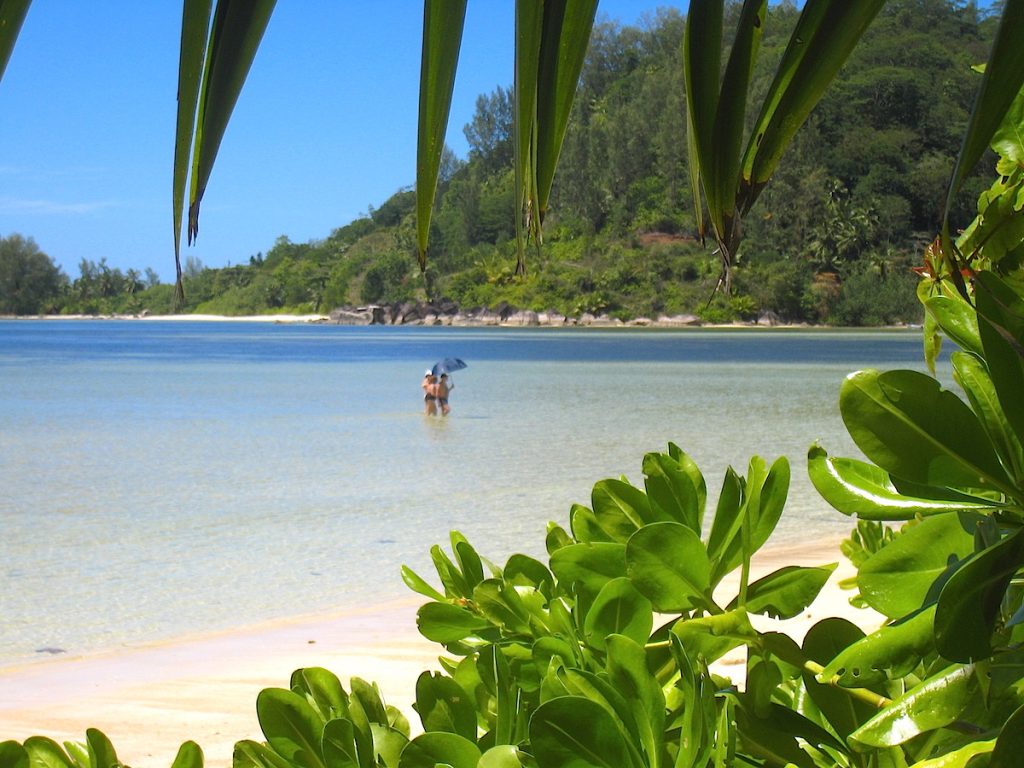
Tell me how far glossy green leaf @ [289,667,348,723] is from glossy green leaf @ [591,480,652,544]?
195 millimetres

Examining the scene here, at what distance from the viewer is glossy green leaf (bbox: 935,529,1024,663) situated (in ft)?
1.24

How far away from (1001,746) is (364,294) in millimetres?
83725

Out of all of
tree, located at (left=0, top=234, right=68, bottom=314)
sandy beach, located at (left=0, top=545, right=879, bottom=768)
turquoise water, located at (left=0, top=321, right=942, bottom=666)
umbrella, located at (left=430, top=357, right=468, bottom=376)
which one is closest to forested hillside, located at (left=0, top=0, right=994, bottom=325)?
tree, located at (left=0, top=234, right=68, bottom=314)

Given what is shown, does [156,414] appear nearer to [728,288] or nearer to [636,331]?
[728,288]

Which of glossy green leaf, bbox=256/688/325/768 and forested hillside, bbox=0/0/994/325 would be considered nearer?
glossy green leaf, bbox=256/688/325/768

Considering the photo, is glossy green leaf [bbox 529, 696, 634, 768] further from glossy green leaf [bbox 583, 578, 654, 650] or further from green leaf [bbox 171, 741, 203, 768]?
green leaf [bbox 171, 741, 203, 768]

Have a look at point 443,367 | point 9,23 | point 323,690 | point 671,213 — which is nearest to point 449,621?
point 323,690

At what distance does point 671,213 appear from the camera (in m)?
69.2

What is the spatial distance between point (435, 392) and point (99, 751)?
46.9ft

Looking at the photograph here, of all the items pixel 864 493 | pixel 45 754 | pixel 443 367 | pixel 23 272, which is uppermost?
pixel 23 272

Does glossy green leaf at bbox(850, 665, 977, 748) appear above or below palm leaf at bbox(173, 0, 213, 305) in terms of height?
below

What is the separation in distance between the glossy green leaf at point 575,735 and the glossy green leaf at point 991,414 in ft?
0.67

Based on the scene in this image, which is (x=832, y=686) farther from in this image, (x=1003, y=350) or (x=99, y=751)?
(x=99, y=751)

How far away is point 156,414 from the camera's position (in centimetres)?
1588
